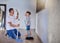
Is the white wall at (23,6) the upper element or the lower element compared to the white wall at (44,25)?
upper

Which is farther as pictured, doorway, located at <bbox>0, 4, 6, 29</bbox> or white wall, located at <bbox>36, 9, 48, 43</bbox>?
doorway, located at <bbox>0, 4, 6, 29</bbox>

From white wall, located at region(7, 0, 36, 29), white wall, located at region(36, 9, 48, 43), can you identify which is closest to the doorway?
white wall, located at region(7, 0, 36, 29)

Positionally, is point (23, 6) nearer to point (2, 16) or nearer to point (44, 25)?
point (2, 16)

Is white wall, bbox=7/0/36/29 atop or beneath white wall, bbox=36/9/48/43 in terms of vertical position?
atop

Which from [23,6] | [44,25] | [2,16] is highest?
[23,6]

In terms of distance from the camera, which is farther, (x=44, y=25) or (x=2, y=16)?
(x=2, y=16)

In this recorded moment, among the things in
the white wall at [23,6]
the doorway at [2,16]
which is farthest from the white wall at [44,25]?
the doorway at [2,16]

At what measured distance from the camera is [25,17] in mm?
4801

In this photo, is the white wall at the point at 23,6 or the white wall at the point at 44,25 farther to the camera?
the white wall at the point at 23,6

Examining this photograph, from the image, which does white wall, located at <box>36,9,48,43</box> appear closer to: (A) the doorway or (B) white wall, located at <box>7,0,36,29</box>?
(B) white wall, located at <box>7,0,36,29</box>

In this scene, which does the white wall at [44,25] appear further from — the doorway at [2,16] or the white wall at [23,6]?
the doorway at [2,16]

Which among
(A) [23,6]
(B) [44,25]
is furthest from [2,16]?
(B) [44,25]

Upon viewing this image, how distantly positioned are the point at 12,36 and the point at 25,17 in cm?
108

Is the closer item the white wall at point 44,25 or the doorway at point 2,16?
the white wall at point 44,25
